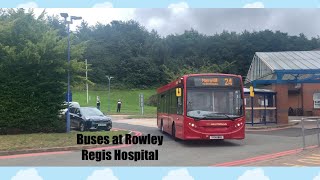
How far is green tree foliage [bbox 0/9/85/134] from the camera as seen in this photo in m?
19.6

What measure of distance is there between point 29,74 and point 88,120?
4.30 m

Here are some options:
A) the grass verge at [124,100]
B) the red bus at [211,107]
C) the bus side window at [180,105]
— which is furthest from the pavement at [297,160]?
the grass verge at [124,100]

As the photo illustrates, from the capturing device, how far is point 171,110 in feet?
61.6

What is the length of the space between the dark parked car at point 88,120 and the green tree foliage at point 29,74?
8.21 ft

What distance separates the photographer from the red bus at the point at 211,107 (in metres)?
15.4

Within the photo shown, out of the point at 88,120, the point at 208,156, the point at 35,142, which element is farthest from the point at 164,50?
the point at 208,156

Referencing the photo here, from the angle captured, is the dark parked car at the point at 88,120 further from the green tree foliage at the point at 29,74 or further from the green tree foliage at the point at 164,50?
the green tree foliage at the point at 164,50

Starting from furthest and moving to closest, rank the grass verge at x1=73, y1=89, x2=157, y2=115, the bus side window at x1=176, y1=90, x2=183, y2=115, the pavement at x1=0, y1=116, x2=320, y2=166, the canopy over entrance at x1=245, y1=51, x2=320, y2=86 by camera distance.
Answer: the grass verge at x1=73, y1=89, x2=157, y2=115 < the canopy over entrance at x1=245, y1=51, x2=320, y2=86 < the bus side window at x1=176, y1=90, x2=183, y2=115 < the pavement at x1=0, y1=116, x2=320, y2=166

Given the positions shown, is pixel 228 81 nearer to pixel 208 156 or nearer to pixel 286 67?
pixel 208 156

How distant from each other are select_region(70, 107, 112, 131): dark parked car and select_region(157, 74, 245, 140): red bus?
25.6 feet

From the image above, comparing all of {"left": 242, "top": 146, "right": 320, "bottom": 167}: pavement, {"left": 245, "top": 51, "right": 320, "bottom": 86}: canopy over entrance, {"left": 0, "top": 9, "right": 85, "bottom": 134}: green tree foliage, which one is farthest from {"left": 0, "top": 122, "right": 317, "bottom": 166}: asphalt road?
{"left": 245, "top": 51, "right": 320, "bottom": 86}: canopy over entrance

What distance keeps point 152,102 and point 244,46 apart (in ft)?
72.1

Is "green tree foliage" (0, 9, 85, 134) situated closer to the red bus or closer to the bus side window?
the bus side window

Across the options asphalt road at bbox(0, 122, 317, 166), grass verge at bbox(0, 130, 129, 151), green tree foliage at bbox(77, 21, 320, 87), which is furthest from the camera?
green tree foliage at bbox(77, 21, 320, 87)
